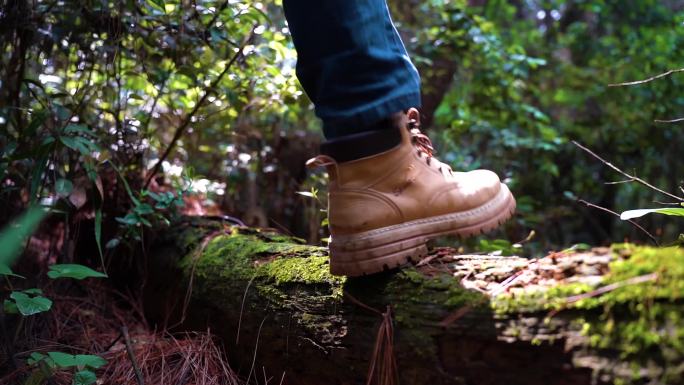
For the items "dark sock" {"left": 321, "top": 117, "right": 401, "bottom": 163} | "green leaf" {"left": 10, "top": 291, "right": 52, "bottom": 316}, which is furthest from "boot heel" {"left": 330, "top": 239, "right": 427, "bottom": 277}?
"green leaf" {"left": 10, "top": 291, "right": 52, "bottom": 316}

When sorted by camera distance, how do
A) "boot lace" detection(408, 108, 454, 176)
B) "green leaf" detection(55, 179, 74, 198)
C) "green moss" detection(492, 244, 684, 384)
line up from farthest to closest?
"green leaf" detection(55, 179, 74, 198), "boot lace" detection(408, 108, 454, 176), "green moss" detection(492, 244, 684, 384)

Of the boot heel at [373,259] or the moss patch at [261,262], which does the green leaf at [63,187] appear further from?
the boot heel at [373,259]

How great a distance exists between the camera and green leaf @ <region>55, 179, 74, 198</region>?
1.68 m

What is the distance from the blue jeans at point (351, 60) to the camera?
1206 millimetres

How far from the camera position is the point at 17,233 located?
1.69 m

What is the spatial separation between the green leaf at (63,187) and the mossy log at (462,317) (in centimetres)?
54

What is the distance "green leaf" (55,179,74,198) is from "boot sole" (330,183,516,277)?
966 mm

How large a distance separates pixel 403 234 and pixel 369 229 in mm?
85

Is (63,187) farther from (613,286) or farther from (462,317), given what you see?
(613,286)

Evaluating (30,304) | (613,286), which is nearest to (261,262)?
(30,304)

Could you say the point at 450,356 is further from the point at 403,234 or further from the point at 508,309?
the point at 403,234

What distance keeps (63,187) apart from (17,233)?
8.3 inches

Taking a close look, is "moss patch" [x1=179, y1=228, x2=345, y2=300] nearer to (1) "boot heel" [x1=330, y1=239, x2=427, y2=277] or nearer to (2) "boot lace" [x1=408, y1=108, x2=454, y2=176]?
(1) "boot heel" [x1=330, y1=239, x2=427, y2=277]

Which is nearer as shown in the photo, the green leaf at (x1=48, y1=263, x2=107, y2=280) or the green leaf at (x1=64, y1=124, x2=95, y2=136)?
the green leaf at (x1=48, y1=263, x2=107, y2=280)
